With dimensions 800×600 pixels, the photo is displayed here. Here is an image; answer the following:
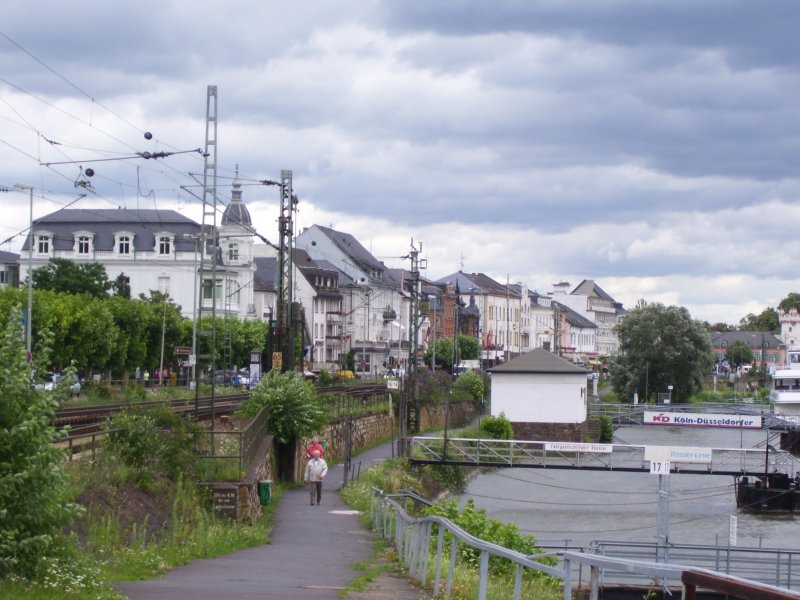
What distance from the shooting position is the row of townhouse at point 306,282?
325 feet

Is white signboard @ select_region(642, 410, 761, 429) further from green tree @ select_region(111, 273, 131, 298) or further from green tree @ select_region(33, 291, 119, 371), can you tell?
green tree @ select_region(111, 273, 131, 298)

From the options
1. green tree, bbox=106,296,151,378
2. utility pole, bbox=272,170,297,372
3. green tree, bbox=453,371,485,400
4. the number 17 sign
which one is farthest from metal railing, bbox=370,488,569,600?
green tree, bbox=453,371,485,400

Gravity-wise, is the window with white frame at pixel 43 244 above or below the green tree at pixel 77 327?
above

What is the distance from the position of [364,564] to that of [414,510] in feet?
48.9

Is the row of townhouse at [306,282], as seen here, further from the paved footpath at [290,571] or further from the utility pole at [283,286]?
the paved footpath at [290,571]

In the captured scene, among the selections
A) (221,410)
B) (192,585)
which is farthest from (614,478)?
(192,585)

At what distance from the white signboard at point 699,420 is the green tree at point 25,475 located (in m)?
48.9

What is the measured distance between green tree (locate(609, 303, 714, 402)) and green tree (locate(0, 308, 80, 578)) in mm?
100475

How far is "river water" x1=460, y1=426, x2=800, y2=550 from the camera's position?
1745 inches

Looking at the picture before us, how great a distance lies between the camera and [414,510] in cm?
3309

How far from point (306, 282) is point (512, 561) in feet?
358

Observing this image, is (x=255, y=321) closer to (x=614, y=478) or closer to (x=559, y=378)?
(x=559, y=378)

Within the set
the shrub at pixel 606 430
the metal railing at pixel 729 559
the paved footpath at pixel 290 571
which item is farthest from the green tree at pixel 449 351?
the paved footpath at pixel 290 571

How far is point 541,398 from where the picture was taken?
7338 cm
